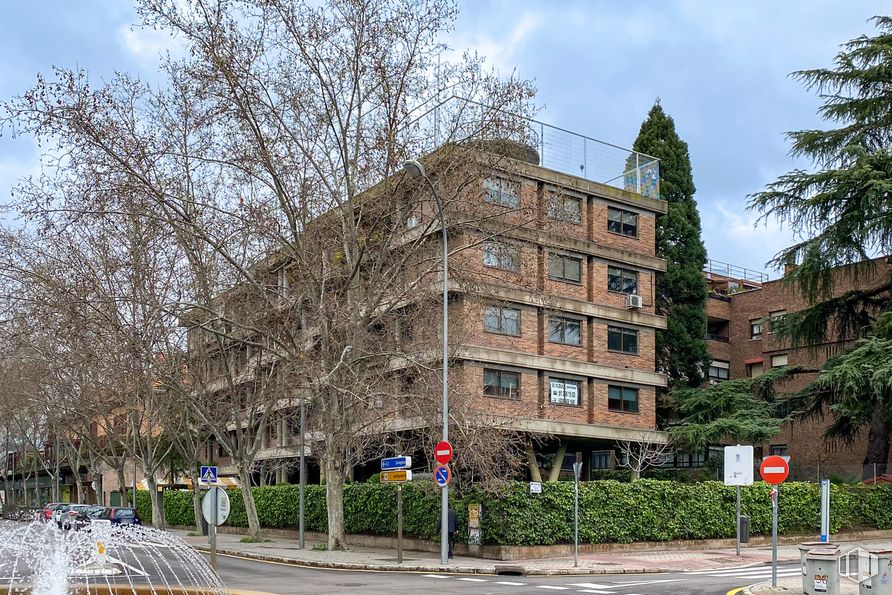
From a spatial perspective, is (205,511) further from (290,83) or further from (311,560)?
(290,83)

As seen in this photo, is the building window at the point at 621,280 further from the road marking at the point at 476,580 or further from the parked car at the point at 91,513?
the parked car at the point at 91,513

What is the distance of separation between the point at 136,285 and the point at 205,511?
1936 cm

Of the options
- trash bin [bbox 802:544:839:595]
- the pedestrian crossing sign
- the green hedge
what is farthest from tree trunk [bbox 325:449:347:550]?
trash bin [bbox 802:544:839:595]

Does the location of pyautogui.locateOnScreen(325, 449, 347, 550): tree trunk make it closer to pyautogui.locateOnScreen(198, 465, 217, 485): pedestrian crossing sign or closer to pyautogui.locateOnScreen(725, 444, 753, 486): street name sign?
pyautogui.locateOnScreen(198, 465, 217, 485): pedestrian crossing sign

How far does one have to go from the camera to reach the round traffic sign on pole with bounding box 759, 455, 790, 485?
1864 centimetres

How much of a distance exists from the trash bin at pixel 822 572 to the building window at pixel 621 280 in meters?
28.6

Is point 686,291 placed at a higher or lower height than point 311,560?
higher

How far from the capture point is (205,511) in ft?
61.0

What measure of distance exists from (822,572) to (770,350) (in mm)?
40985

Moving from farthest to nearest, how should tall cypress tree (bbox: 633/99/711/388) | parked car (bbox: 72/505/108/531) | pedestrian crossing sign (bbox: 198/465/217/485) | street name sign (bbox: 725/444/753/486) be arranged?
tall cypress tree (bbox: 633/99/711/388), parked car (bbox: 72/505/108/531), pedestrian crossing sign (bbox: 198/465/217/485), street name sign (bbox: 725/444/753/486)

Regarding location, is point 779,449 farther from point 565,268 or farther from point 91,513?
point 91,513

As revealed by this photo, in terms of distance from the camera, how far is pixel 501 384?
40562mm

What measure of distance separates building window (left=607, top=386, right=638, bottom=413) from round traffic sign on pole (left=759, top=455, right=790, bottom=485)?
25475 millimetres

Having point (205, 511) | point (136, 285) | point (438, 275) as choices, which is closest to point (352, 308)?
point (438, 275)
